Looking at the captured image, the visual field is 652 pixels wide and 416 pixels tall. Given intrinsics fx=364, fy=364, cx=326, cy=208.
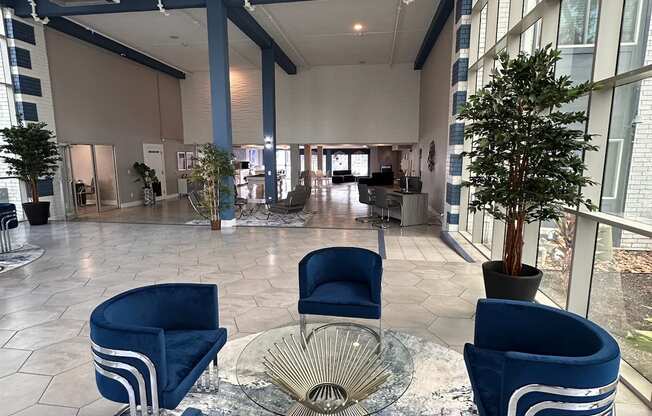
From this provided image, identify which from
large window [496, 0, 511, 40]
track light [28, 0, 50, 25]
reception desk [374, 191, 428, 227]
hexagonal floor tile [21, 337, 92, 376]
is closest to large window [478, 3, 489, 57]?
large window [496, 0, 511, 40]

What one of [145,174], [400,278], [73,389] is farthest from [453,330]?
[145,174]

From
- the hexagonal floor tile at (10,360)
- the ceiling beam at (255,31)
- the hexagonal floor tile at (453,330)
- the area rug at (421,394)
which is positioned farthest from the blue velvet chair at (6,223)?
the hexagonal floor tile at (453,330)

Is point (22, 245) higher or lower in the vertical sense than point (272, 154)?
lower

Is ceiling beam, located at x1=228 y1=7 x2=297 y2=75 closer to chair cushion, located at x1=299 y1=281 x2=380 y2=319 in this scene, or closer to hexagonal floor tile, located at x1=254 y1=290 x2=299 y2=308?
hexagonal floor tile, located at x1=254 y1=290 x2=299 y2=308

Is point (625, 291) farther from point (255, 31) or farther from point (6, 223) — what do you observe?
point (255, 31)

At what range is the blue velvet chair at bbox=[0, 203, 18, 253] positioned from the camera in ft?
18.3

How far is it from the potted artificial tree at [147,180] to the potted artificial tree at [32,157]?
3.26 m

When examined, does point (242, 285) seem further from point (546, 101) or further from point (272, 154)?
point (272, 154)

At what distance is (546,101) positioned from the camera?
2.66 m

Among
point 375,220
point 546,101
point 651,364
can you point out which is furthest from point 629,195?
point 375,220

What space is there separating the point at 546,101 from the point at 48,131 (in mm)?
9426

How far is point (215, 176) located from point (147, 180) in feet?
18.8

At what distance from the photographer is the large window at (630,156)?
2.57m

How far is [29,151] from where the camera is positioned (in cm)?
755
